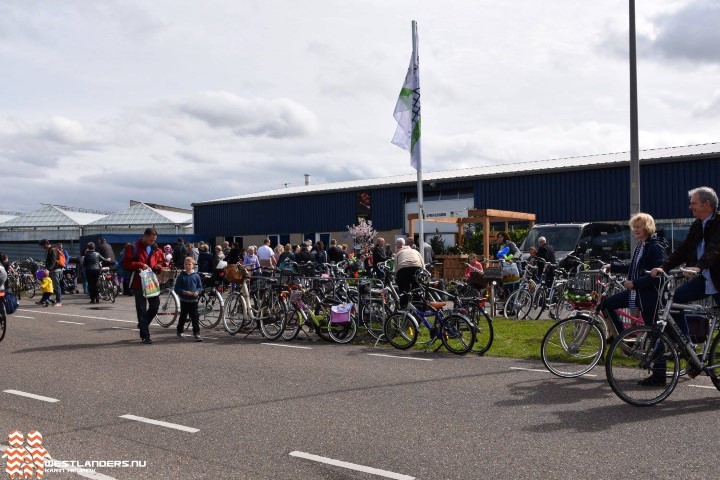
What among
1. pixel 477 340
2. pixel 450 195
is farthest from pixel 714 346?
pixel 450 195

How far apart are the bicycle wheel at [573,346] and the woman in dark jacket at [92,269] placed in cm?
1577

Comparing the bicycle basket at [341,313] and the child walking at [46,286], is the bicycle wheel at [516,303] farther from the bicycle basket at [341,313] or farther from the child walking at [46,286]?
the child walking at [46,286]

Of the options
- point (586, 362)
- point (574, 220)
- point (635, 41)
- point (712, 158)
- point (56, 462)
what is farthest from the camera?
point (574, 220)

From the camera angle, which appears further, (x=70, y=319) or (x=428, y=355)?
(x=70, y=319)

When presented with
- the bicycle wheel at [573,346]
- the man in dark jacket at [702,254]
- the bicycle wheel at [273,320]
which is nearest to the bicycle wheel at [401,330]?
the bicycle wheel at [273,320]

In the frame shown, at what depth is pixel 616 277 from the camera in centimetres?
1066

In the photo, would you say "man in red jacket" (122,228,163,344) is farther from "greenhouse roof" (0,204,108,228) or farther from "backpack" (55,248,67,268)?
"greenhouse roof" (0,204,108,228)

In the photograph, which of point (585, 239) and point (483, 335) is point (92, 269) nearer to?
point (585, 239)

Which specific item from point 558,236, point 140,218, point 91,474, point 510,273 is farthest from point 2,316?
point 140,218

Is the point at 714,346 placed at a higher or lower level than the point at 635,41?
lower

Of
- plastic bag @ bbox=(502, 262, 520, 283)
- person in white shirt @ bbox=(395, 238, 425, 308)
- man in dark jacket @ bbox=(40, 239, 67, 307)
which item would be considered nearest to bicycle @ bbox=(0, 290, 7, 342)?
person in white shirt @ bbox=(395, 238, 425, 308)

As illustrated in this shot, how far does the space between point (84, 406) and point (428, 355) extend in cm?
486

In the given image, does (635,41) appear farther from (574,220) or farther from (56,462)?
(574,220)

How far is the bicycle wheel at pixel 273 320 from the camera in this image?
11914 millimetres
